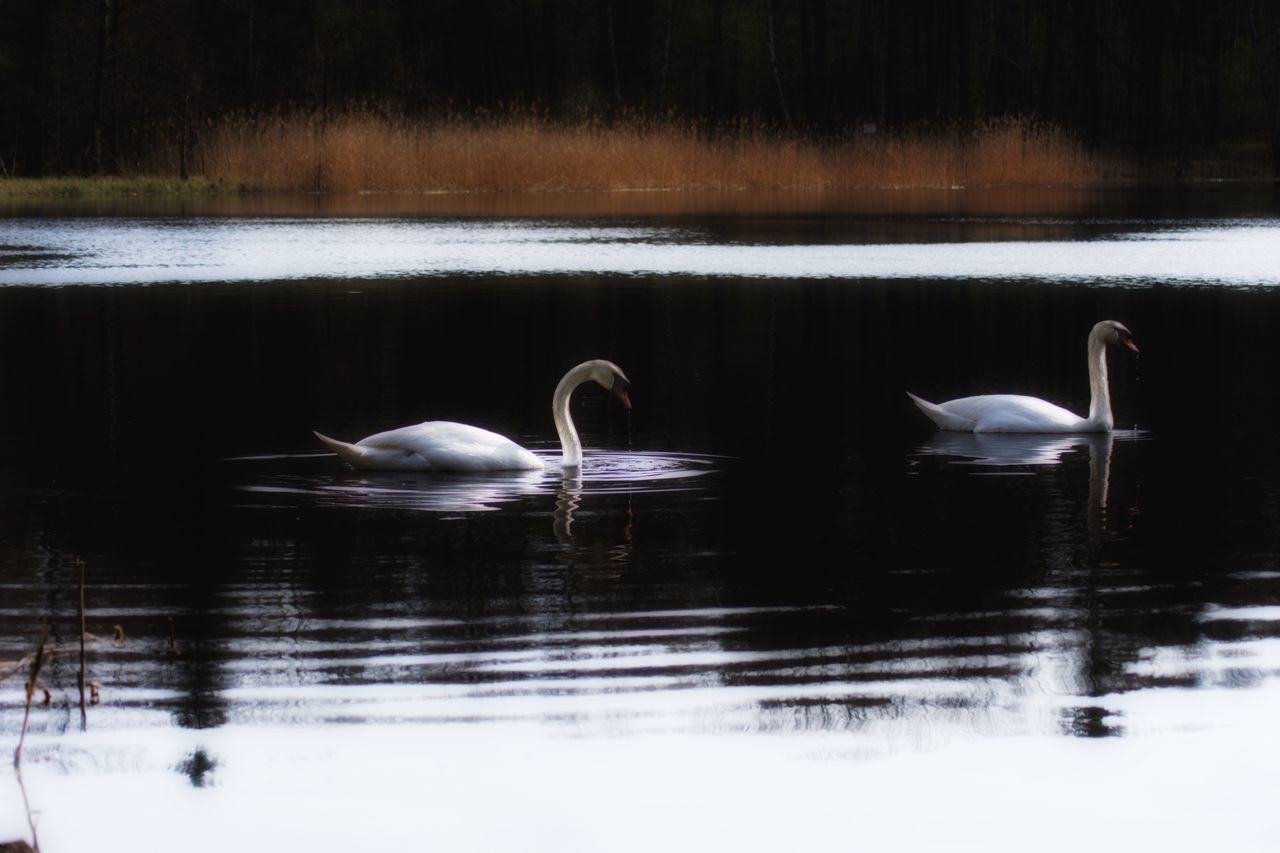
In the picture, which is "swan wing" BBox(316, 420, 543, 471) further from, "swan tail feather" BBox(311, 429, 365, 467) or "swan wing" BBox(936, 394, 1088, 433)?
"swan wing" BBox(936, 394, 1088, 433)

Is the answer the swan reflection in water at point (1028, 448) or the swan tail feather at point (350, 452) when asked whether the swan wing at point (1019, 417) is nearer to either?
the swan reflection in water at point (1028, 448)

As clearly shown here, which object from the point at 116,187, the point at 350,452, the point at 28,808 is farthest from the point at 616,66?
the point at 28,808

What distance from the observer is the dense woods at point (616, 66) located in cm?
4666

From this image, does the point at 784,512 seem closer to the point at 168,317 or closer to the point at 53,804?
the point at 53,804

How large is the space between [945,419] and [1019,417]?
0.45m

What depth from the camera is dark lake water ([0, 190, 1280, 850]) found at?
4.22m

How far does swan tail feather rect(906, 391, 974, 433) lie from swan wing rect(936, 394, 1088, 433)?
0.08m

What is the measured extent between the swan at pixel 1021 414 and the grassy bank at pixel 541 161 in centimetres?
2614

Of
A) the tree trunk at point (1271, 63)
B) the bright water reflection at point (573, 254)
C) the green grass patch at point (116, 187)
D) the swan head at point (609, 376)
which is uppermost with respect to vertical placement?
the tree trunk at point (1271, 63)

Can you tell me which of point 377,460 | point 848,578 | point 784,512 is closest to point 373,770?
point 848,578

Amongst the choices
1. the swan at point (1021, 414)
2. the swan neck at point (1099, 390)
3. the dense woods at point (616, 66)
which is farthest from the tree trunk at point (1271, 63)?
the swan at point (1021, 414)

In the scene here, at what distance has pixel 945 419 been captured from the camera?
33.3 feet

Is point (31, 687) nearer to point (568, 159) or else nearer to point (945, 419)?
point (945, 419)

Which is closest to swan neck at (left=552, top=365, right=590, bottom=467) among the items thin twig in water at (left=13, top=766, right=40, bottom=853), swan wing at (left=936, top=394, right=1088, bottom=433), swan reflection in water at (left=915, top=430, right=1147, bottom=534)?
swan reflection in water at (left=915, top=430, right=1147, bottom=534)
